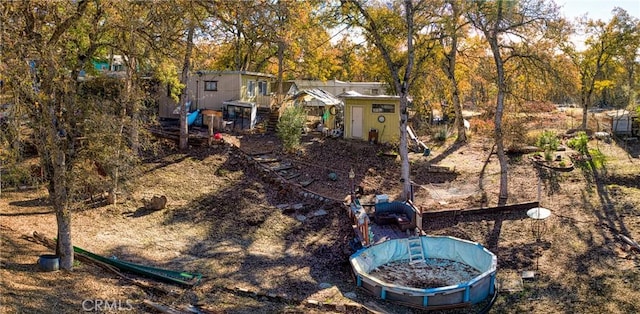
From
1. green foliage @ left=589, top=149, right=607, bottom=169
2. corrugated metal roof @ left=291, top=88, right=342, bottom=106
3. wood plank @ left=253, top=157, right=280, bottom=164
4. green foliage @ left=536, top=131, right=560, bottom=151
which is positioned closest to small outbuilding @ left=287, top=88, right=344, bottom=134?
corrugated metal roof @ left=291, top=88, right=342, bottom=106

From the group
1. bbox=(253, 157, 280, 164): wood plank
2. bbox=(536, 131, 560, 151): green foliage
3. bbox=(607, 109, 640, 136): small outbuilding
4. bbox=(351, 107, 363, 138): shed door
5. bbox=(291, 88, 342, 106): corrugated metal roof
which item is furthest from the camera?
bbox=(291, 88, 342, 106): corrugated metal roof

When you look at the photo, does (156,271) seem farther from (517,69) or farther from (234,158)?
(517,69)

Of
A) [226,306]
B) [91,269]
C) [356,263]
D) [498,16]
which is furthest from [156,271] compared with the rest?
[498,16]

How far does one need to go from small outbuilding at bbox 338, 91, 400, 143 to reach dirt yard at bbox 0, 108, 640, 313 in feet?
5.44

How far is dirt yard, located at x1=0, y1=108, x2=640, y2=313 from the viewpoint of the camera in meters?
Result: 9.21

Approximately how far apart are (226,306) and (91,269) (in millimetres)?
3122

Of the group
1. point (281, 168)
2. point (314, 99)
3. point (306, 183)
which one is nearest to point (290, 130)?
point (281, 168)

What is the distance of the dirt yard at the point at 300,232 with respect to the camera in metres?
9.21

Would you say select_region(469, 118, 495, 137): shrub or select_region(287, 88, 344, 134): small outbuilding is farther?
select_region(469, 118, 495, 137): shrub

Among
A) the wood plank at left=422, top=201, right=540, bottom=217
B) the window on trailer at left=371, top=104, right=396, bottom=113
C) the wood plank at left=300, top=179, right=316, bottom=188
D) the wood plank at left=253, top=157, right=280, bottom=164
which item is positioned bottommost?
the wood plank at left=422, top=201, right=540, bottom=217

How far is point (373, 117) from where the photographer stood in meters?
23.0

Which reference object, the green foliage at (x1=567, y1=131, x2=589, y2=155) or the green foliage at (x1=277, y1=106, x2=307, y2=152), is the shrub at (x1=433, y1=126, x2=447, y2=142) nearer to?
the green foliage at (x1=567, y1=131, x2=589, y2=155)

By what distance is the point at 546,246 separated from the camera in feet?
41.0

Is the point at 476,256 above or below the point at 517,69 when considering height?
below
